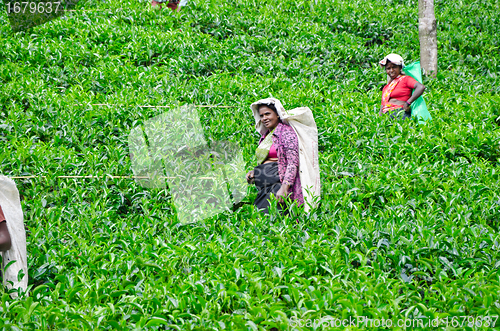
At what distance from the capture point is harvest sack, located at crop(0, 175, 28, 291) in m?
2.98

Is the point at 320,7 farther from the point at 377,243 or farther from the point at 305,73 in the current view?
the point at 377,243

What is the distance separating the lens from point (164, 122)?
588cm

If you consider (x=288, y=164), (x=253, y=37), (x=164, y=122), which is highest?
(x=253, y=37)

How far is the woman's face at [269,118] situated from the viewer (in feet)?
14.0

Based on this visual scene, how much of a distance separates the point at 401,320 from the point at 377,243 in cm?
100

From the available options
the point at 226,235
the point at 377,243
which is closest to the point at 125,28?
the point at 226,235
